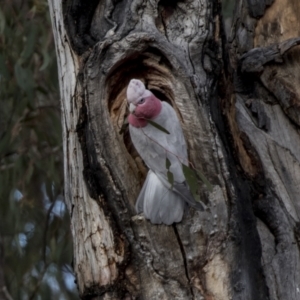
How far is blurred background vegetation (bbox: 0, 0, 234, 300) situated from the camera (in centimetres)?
319

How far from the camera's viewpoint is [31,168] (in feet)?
10.7

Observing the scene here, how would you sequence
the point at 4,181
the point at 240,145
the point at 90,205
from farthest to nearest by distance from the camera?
the point at 4,181 → the point at 240,145 → the point at 90,205

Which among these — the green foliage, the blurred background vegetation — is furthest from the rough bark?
the green foliage

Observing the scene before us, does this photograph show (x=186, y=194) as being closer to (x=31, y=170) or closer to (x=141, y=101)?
(x=141, y=101)

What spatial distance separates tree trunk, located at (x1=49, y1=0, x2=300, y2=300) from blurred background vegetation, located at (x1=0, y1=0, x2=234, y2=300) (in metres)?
1.05

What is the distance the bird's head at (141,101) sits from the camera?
1862mm

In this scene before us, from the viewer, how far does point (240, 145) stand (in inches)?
85.4

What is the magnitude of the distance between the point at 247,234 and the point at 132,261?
0.97 ft

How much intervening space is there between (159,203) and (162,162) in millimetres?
98

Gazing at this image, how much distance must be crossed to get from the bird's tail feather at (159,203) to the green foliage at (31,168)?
1.29 metres

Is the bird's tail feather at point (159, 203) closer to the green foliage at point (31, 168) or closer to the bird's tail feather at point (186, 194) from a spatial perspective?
the bird's tail feather at point (186, 194)

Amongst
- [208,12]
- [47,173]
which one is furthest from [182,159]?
[47,173]

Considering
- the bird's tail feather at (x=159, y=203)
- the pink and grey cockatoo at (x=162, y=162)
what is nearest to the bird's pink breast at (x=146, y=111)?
the pink and grey cockatoo at (x=162, y=162)

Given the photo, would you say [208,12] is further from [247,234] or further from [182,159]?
[247,234]
